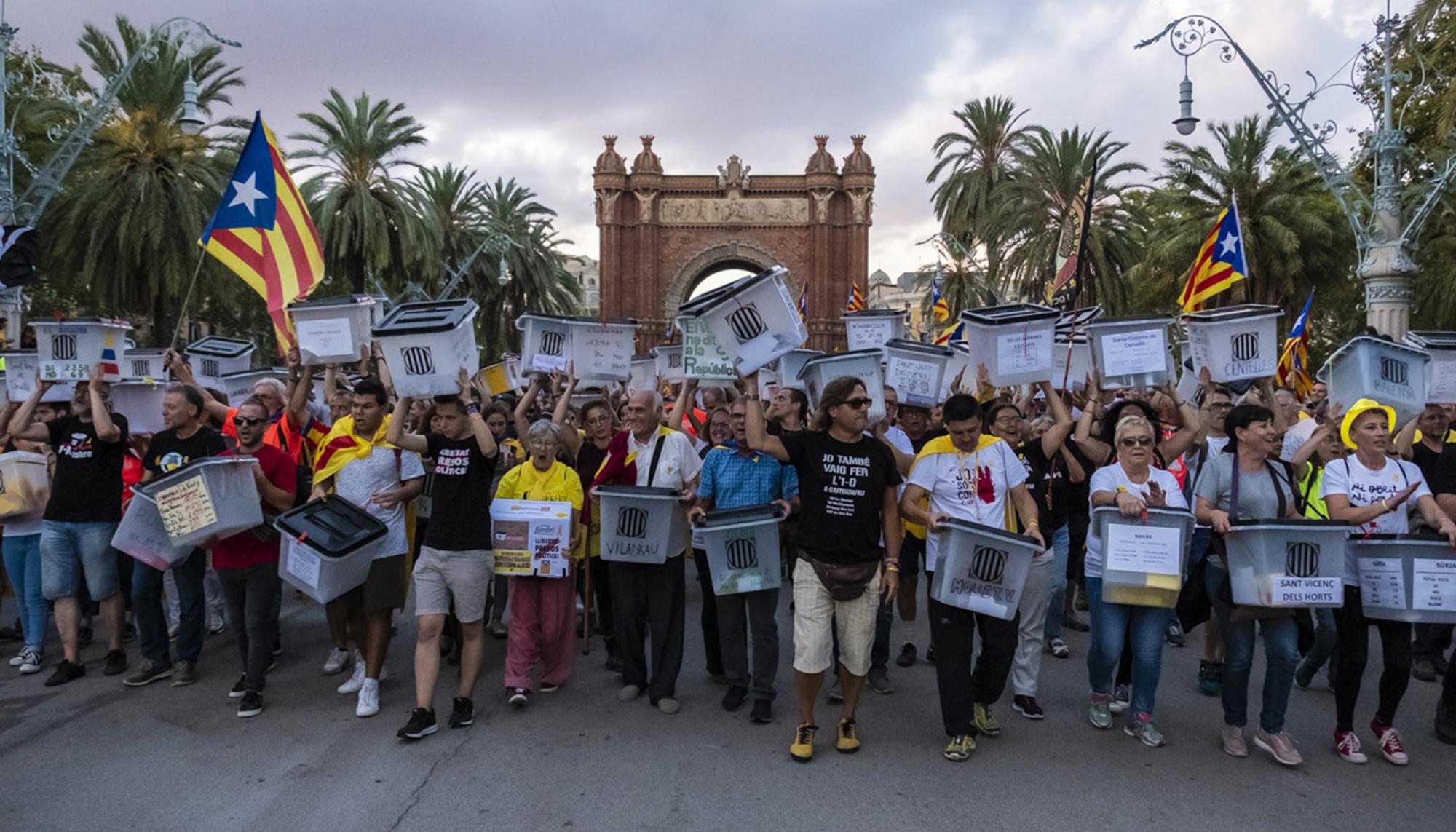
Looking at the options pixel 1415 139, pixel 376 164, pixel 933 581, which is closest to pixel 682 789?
pixel 933 581

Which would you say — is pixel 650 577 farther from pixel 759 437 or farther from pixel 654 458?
pixel 759 437

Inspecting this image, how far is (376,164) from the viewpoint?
25.5m

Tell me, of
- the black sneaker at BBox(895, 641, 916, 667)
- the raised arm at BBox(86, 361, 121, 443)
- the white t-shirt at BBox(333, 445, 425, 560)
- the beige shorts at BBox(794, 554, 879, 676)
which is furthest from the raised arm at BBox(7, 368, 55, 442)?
the black sneaker at BBox(895, 641, 916, 667)

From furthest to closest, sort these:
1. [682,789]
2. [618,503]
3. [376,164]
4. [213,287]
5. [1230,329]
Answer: [376,164]
[213,287]
[1230,329]
[618,503]
[682,789]

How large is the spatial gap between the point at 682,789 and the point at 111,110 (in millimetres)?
22126

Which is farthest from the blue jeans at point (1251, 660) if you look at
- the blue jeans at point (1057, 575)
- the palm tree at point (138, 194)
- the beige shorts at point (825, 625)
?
the palm tree at point (138, 194)

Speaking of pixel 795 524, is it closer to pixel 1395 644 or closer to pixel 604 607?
pixel 604 607

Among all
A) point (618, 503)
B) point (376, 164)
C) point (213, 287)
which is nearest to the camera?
point (618, 503)

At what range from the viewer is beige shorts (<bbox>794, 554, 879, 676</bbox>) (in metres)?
5.43

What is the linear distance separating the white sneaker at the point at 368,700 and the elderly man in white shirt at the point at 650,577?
160 cm

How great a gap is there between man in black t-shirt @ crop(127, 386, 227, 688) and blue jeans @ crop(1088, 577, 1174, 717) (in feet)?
19.6

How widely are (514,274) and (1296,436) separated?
29526mm

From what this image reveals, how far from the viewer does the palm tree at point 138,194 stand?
19578 mm

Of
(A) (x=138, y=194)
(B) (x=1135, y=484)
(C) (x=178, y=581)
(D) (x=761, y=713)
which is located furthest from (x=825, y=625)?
(A) (x=138, y=194)
